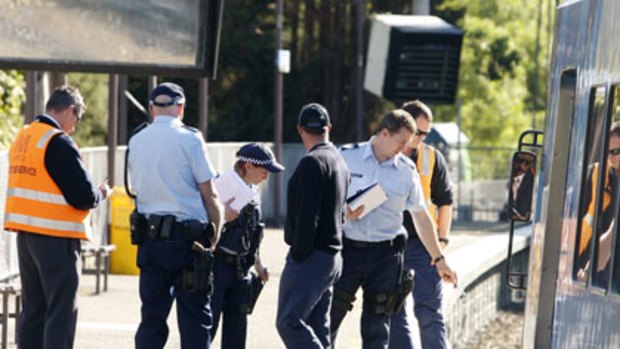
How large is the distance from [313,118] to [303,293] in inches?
37.8

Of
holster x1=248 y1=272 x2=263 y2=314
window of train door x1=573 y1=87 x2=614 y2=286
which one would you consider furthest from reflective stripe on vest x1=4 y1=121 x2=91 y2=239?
window of train door x1=573 y1=87 x2=614 y2=286

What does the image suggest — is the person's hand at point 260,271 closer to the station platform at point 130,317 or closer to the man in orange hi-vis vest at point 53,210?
the man in orange hi-vis vest at point 53,210

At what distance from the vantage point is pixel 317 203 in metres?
9.96

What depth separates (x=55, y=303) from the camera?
1067 cm

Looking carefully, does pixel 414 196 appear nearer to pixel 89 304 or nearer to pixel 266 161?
pixel 266 161

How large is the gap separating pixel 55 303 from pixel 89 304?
6.86 meters

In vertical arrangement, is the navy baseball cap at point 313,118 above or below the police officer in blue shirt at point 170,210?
above

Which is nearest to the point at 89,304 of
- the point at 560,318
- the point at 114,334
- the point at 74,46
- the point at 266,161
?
the point at 114,334

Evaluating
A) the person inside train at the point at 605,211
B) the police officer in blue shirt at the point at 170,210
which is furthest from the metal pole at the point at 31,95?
the person inside train at the point at 605,211

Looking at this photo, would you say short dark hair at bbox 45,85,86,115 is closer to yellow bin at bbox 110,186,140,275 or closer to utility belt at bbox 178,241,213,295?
utility belt at bbox 178,241,213,295

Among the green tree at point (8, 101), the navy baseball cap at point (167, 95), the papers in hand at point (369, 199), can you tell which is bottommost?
the green tree at point (8, 101)

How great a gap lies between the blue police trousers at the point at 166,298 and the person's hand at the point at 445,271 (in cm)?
152

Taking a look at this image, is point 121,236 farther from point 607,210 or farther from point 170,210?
point 607,210

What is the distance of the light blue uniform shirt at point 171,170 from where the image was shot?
10273 mm
